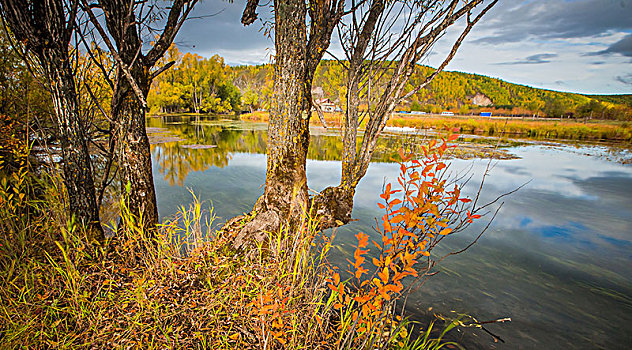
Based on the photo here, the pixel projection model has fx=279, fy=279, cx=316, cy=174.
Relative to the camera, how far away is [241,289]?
6.88 ft

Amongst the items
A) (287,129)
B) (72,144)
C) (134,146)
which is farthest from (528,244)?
(72,144)

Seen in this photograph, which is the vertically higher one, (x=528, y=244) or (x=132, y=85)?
(x=132, y=85)

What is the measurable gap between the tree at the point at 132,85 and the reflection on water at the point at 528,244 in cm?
241

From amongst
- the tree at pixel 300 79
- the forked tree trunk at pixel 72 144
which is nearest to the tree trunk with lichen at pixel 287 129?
the tree at pixel 300 79

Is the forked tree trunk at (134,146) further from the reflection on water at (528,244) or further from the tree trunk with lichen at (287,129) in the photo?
the reflection on water at (528,244)

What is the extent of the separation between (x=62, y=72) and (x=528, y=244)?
22.6 ft

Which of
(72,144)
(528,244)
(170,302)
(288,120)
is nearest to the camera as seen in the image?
(170,302)

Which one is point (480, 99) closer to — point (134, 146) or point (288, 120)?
point (288, 120)

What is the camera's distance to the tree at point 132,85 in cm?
253

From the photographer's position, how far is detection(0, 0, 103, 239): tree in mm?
2312

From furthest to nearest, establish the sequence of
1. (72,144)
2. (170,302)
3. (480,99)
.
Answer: (480,99)
(72,144)
(170,302)

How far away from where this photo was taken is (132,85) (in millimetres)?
2492

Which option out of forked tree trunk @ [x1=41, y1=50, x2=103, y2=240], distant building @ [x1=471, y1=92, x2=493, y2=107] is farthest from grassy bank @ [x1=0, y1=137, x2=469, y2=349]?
distant building @ [x1=471, y1=92, x2=493, y2=107]


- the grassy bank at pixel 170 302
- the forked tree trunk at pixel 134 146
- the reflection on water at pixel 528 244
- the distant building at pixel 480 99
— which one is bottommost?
the reflection on water at pixel 528 244
